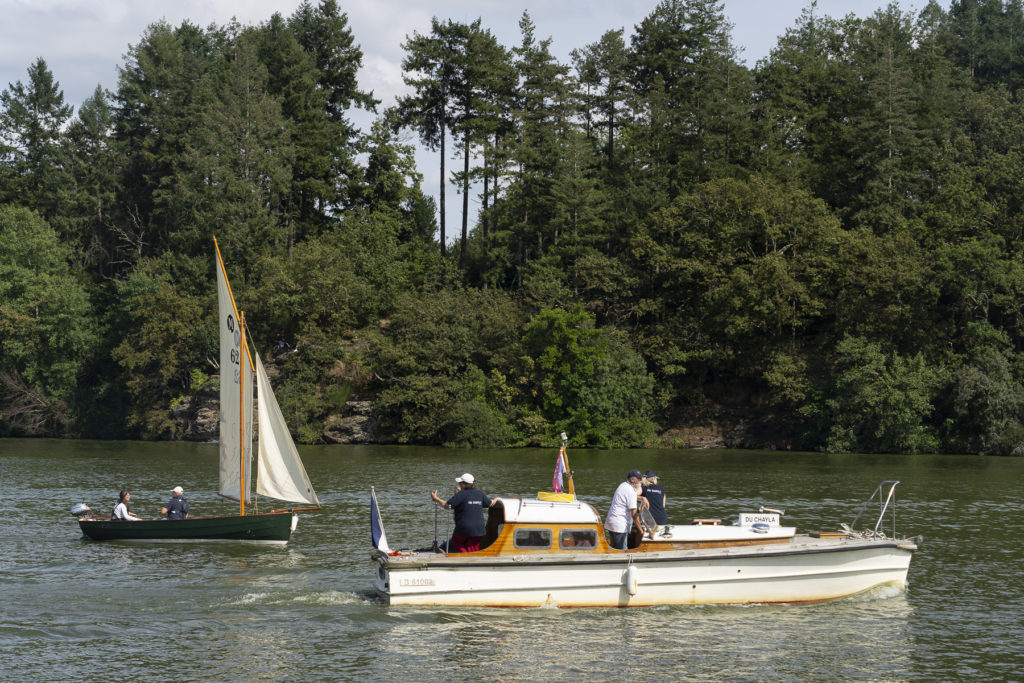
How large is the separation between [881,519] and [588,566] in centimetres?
768

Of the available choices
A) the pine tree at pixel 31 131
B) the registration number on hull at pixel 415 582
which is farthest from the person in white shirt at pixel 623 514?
the pine tree at pixel 31 131

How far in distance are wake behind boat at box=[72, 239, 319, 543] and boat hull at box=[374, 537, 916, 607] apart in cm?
949

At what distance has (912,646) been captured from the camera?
68.4ft

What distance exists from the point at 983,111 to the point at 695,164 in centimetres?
2468

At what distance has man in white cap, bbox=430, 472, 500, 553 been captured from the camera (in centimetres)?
2355

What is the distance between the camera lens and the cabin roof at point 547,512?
23000 millimetres

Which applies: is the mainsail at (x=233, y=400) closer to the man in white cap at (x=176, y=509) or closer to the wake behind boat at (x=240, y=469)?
the wake behind boat at (x=240, y=469)

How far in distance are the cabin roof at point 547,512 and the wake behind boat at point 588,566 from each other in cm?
2

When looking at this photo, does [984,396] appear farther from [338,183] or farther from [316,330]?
[338,183]

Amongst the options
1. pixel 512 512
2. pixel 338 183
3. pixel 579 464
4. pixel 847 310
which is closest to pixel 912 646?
pixel 512 512

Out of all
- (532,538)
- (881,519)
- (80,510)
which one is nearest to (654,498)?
(532,538)

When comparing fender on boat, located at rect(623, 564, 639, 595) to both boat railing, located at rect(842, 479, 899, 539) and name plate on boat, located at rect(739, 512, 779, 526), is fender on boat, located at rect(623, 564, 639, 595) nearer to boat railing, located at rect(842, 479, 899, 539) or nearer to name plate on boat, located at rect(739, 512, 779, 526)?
name plate on boat, located at rect(739, 512, 779, 526)

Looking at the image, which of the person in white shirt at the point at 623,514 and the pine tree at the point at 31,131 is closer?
the person in white shirt at the point at 623,514

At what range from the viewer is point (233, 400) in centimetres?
3341
